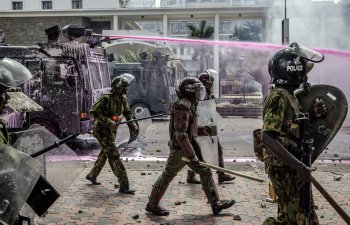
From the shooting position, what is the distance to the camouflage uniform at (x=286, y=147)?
341 cm

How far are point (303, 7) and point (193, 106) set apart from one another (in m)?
16.6

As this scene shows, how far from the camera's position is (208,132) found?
6.48m

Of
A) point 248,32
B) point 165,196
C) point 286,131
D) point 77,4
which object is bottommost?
point 165,196

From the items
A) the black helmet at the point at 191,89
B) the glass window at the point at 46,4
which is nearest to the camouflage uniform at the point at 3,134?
the black helmet at the point at 191,89

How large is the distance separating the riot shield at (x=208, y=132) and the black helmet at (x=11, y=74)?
339 cm

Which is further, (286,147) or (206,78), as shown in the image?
(206,78)

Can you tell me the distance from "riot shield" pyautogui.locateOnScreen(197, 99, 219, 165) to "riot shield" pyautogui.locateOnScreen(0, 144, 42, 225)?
3.56 metres

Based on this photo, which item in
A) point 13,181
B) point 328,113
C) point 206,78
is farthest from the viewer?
point 206,78

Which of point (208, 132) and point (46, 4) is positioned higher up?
point (46, 4)

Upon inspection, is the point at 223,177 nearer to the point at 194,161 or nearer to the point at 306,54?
the point at 194,161

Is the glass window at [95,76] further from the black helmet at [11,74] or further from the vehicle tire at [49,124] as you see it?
the black helmet at [11,74]

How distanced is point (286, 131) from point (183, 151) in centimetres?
195

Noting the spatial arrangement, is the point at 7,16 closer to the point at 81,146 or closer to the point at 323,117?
the point at 81,146

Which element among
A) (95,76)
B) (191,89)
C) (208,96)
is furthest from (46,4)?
(191,89)
